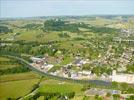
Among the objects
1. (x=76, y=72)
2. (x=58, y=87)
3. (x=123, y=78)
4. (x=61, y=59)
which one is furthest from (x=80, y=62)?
(x=58, y=87)

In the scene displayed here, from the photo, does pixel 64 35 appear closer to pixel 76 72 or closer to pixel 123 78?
pixel 76 72

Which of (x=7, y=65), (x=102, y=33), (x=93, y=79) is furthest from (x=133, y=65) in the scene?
(x=102, y=33)

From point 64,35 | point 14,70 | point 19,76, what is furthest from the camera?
point 64,35

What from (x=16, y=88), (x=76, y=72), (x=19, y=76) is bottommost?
(x=76, y=72)

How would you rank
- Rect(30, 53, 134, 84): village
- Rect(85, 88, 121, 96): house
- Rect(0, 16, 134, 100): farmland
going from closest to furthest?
Rect(85, 88, 121, 96): house < Rect(0, 16, 134, 100): farmland < Rect(30, 53, 134, 84): village

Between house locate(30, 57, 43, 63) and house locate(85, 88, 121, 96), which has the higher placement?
house locate(85, 88, 121, 96)

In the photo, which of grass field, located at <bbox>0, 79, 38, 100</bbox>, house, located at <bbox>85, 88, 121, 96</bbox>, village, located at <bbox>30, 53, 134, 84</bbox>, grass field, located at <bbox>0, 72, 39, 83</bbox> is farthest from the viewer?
village, located at <bbox>30, 53, 134, 84</bbox>

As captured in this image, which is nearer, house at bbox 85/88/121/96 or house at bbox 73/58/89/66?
house at bbox 85/88/121/96

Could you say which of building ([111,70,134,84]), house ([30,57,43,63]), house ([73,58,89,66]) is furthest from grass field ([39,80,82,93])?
house ([30,57,43,63])

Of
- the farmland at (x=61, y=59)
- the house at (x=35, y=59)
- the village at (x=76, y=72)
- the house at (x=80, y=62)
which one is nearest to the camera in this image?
the farmland at (x=61, y=59)

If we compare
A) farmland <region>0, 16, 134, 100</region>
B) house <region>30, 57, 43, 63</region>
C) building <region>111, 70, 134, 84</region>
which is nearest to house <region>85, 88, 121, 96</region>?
farmland <region>0, 16, 134, 100</region>

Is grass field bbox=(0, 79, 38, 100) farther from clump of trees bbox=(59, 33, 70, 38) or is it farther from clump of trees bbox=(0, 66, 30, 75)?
clump of trees bbox=(59, 33, 70, 38)

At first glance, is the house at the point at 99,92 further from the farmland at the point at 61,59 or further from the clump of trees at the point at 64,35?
the clump of trees at the point at 64,35

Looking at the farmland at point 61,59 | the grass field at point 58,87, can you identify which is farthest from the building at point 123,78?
the grass field at point 58,87
